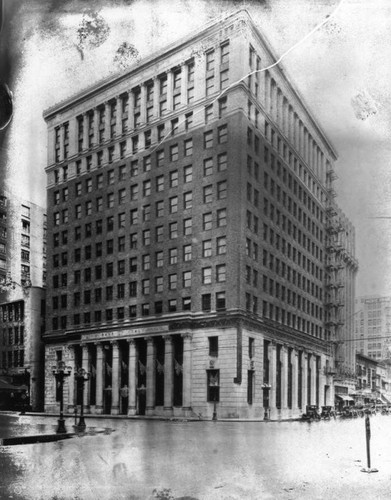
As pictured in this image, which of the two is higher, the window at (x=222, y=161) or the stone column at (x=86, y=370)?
the window at (x=222, y=161)

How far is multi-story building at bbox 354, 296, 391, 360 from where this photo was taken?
463cm

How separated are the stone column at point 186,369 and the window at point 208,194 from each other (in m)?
0.96

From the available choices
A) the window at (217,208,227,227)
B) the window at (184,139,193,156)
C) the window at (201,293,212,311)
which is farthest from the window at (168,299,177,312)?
the window at (184,139,193,156)

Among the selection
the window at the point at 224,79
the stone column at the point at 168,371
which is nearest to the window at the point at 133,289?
the stone column at the point at 168,371

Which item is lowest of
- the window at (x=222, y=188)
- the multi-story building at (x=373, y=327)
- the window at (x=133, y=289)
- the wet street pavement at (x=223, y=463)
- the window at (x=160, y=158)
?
the wet street pavement at (x=223, y=463)

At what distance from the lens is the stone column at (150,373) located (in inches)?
178

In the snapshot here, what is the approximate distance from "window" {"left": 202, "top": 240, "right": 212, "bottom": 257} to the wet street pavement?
1.15 m

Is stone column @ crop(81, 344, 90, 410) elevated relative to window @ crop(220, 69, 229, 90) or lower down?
lower down

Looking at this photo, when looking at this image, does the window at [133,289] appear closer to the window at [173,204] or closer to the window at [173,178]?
the window at [173,204]

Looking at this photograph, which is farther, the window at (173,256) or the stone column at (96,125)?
the stone column at (96,125)

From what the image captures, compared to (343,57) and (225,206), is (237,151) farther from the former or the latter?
(343,57)

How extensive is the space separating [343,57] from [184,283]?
207 cm

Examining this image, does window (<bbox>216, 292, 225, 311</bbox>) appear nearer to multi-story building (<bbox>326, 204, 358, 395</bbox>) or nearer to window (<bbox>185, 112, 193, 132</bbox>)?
multi-story building (<bbox>326, 204, 358, 395</bbox>)

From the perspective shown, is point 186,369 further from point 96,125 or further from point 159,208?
→ point 96,125
